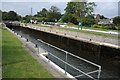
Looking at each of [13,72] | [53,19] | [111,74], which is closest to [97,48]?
[111,74]

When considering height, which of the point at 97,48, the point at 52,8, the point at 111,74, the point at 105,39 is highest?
the point at 52,8

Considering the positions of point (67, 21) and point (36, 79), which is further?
point (67, 21)

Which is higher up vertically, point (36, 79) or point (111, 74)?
point (36, 79)

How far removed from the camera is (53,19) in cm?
7475

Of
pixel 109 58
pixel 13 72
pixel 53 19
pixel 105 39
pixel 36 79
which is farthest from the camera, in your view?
pixel 53 19

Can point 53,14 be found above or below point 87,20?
above

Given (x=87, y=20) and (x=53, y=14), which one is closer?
(x=87, y=20)

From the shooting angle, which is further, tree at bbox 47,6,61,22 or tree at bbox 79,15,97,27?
tree at bbox 47,6,61,22

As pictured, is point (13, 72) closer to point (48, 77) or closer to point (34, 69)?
point (34, 69)

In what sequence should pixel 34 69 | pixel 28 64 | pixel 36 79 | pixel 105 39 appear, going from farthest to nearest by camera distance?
1. pixel 105 39
2. pixel 28 64
3. pixel 34 69
4. pixel 36 79

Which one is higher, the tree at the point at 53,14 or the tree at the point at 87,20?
the tree at the point at 53,14

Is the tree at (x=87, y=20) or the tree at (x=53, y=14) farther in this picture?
the tree at (x=53, y=14)

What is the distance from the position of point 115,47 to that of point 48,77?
11.1 meters

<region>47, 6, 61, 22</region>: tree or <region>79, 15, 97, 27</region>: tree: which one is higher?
<region>47, 6, 61, 22</region>: tree
